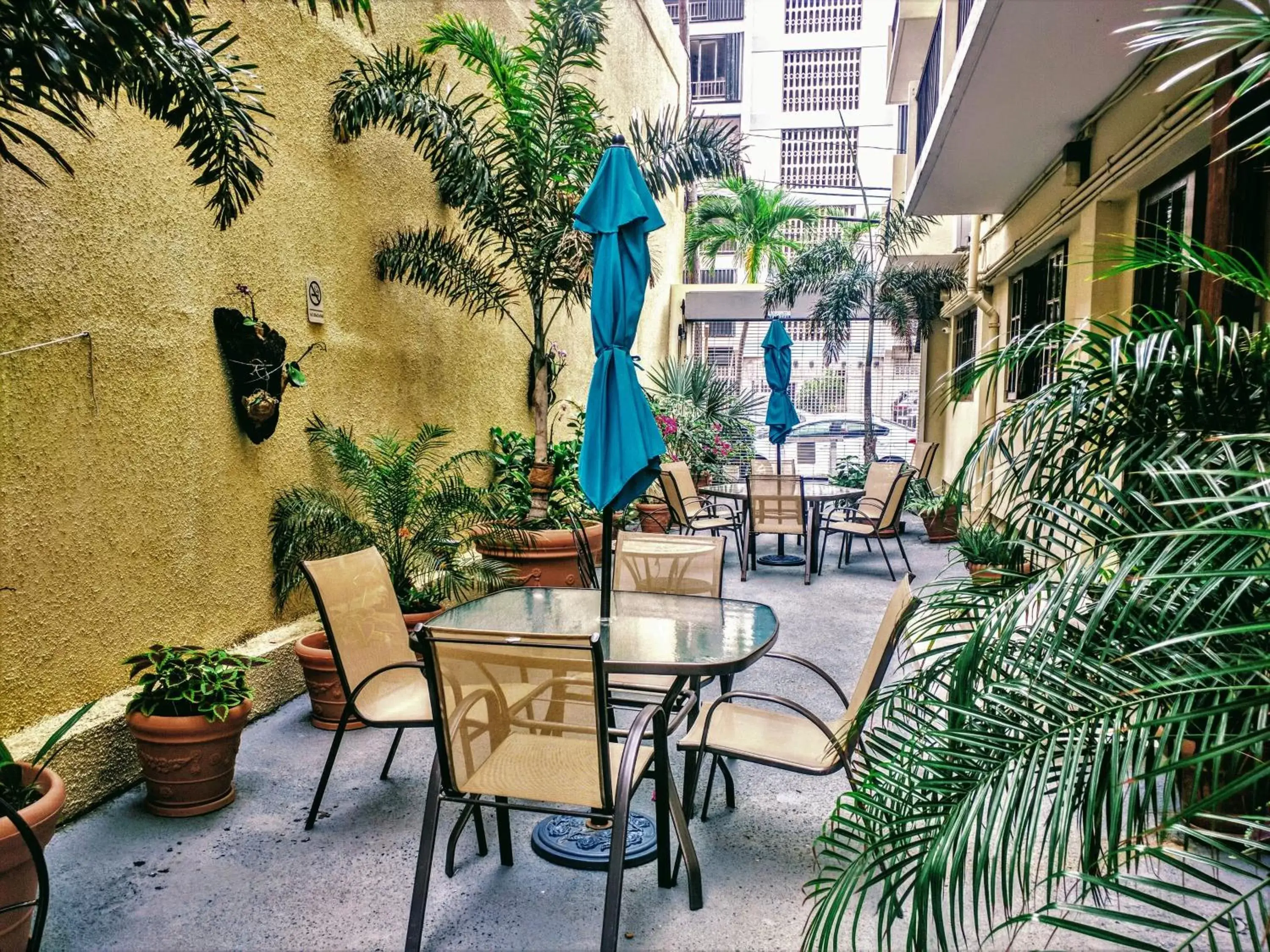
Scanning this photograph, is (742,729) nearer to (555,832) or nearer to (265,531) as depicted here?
(555,832)

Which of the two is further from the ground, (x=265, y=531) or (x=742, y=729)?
(x=265, y=531)

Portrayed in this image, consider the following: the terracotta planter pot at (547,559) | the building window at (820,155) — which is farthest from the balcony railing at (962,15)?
the building window at (820,155)

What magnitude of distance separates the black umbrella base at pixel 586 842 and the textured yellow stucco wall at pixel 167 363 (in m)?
1.99

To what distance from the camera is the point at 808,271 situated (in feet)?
41.3

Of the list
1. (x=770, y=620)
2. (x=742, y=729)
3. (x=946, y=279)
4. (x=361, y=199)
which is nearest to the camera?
(x=742, y=729)

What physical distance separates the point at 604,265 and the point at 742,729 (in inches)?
75.8

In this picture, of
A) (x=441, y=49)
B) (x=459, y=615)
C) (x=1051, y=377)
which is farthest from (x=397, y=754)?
(x=1051, y=377)

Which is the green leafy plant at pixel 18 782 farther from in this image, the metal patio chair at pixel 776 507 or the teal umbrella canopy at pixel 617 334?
the metal patio chair at pixel 776 507

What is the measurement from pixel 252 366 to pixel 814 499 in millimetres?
5143

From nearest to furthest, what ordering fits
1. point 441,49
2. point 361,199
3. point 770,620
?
point 770,620, point 361,199, point 441,49

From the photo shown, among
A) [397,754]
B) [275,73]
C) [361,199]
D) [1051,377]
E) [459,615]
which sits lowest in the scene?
[397,754]

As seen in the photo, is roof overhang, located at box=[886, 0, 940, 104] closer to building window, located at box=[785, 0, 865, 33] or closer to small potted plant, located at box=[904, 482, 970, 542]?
small potted plant, located at box=[904, 482, 970, 542]

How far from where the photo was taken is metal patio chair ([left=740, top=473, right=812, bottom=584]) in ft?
26.0

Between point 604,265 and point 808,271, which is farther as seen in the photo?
point 808,271
